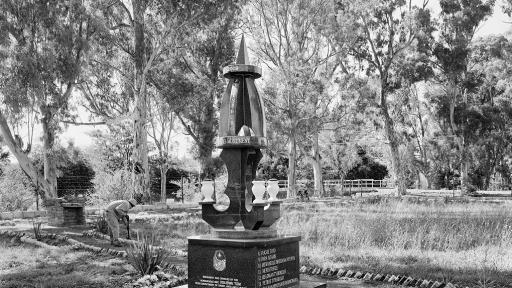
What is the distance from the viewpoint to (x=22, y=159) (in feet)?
77.9

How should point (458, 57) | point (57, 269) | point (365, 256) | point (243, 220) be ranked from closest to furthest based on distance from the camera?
point (243, 220) → point (57, 269) → point (365, 256) → point (458, 57)

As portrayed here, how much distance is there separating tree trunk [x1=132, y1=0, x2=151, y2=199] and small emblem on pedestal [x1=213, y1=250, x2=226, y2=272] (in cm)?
2125

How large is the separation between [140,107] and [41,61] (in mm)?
6282

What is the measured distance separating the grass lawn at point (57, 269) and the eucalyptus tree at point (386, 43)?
2600 centimetres

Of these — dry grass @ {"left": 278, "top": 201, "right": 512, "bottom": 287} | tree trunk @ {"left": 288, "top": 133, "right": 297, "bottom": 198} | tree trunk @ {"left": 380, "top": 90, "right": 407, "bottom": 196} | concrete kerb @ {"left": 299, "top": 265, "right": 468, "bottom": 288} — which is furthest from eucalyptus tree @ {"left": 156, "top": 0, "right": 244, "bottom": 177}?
concrete kerb @ {"left": 299, "top": 265, "right": 468, "bottom": 288}

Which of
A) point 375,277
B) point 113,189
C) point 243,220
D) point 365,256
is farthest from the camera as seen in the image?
point 113,189

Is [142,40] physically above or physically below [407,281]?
above

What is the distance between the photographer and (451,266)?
9.19 m

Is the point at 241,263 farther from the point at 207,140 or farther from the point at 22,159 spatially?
the point at 207,140

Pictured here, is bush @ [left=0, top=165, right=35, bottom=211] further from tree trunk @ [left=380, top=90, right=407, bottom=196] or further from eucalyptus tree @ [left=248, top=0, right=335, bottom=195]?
tree trunk @ [left=380, top=90, right=407, bottom=196]

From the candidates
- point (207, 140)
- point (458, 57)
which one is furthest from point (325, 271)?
point (458, 57)

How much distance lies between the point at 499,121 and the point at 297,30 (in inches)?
694

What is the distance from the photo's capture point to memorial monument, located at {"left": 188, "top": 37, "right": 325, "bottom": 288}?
6.82m

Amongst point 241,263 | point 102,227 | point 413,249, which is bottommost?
point 413,249
